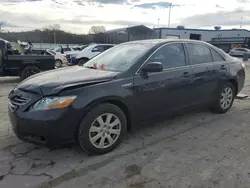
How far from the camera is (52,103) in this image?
2.95 meters

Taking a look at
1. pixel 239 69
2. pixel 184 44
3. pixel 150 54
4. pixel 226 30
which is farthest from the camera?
pixel 226 30

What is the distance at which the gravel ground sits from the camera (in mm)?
2762

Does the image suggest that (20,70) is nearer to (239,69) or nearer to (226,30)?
(239,69)

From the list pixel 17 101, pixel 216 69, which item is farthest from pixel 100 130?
pixel 216 69

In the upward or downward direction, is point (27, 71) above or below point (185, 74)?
below

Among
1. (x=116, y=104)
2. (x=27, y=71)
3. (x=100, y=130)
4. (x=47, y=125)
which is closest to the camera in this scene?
(x=47, y=125)

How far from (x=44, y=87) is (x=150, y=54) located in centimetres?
173

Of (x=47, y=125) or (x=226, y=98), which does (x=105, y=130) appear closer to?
(x=47, y=125)

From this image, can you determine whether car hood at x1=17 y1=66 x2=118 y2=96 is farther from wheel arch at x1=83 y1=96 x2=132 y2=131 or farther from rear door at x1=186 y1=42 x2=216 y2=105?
rear door at x1=186 y1=42 x2=216 y2=105

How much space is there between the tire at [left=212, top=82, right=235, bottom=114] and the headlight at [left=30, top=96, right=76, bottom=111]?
3.31 metres

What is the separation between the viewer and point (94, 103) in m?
3.14

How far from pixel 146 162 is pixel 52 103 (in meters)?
1.44

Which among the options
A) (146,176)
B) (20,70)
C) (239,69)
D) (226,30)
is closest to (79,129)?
(146,176)

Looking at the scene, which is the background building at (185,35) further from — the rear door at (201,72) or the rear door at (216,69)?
the rear door at (201,72)
